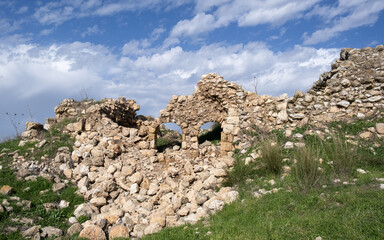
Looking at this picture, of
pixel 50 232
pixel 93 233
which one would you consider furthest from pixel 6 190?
pixel 93 233

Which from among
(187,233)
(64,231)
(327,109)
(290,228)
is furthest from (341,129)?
(64,231)

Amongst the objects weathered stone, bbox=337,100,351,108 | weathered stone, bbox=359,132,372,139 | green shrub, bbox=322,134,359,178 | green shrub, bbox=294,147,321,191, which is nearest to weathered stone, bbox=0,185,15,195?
green shrub, bbox=294,147,321,191

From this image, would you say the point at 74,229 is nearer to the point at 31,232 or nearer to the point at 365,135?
the point at 31,232

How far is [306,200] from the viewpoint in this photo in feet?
18.9

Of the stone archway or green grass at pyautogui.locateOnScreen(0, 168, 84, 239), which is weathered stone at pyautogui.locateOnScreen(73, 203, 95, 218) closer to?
green grass at pyautogui.locateOnScreen(0, 168, 84, 239)

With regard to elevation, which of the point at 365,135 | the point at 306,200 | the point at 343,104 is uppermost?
the point at 343,104

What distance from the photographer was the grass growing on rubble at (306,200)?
4.61 metres

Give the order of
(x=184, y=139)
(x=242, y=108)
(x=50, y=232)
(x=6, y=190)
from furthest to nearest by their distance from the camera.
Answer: (x=184, y=139), (x=242, y=108), (x=6, y=190), (x=50, y=232)

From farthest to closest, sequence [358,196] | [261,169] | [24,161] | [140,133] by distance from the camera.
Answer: [140,133] < [24,161] < [261,169] < [358,196]

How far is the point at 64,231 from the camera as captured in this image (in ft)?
23.9

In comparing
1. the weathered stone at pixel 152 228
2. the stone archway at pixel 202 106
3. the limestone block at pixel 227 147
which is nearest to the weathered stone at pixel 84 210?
the weathered stone at pixel 152 228

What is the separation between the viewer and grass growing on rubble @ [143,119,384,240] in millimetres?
4605

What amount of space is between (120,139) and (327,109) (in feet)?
27.8

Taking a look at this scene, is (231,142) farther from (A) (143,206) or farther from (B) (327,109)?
(A) (143,206)
